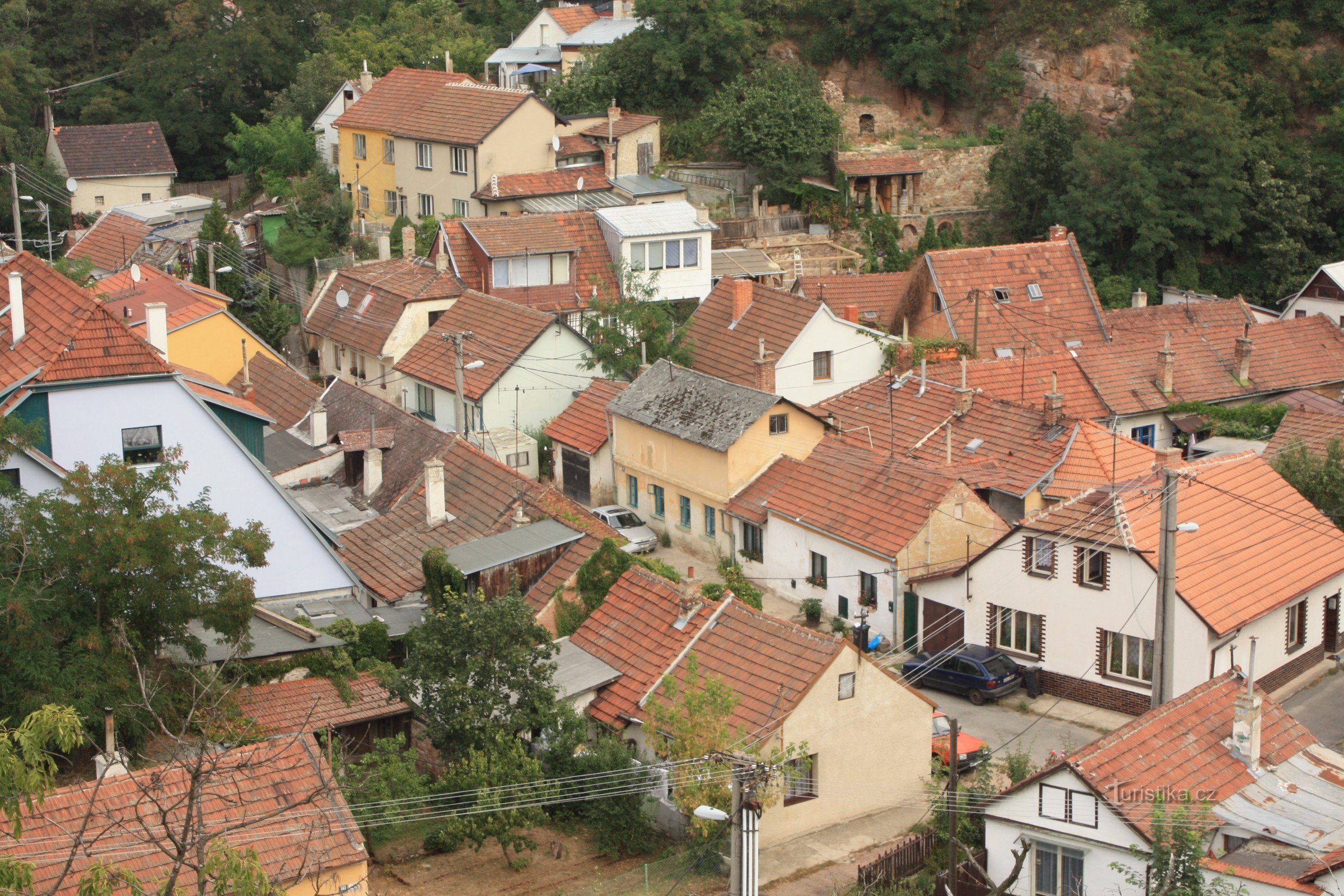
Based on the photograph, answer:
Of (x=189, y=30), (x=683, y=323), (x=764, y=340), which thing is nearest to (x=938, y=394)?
(x=764, y=340)

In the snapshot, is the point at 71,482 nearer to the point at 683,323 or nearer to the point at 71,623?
the point at 71,623

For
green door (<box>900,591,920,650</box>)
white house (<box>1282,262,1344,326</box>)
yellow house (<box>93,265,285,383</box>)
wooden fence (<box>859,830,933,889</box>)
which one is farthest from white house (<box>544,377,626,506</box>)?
Answer: white house (<box>1282,262,1344,326</box>)

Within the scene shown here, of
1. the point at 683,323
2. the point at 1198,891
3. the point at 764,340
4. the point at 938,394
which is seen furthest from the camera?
the point at 683,323

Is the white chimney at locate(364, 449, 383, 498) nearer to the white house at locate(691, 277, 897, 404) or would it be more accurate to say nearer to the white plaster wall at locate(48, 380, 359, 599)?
the white plaster wall at locate(48, 380, 359, 599)

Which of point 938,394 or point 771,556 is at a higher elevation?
point 938,394

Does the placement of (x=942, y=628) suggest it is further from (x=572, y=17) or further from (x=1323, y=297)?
(x=572, y=17)

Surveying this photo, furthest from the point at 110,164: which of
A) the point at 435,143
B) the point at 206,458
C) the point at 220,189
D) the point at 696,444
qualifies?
the point at 206,458

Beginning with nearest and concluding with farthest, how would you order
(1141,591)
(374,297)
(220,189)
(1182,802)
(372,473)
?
(1182,802) < (1141,591) < (372,473) < (374,297) < (220,189)
